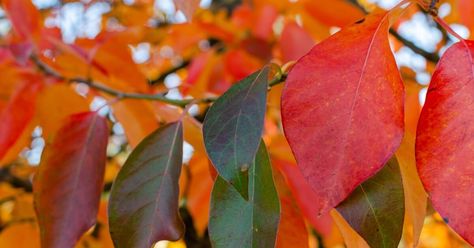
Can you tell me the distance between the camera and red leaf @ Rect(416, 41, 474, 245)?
45 cm

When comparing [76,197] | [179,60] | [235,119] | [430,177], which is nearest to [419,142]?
[430,177]

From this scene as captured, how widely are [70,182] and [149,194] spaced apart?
0.44ft

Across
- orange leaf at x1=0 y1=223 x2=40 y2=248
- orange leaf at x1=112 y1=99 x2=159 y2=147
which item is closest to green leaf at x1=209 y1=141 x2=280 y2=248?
orange leaf at x1=112 y1=99 x2=159 y2=147

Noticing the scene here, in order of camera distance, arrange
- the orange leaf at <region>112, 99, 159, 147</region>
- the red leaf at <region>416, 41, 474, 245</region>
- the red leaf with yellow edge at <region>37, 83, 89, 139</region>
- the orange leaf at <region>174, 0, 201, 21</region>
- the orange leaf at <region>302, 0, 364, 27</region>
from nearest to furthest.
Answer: the red leaf at <region>416, 41, 474, 245</region>, the orange leaf at <region>174, 0, 201, 21</region>, the orange leaf at <region>112, 99, 159, 147</region>, the red leaf with yellow edge at <region>37, 83, 89, 139</region>, the orange leaf at <region>302, 0, 364, 27</region>

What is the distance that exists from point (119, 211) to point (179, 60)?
226 centimetres

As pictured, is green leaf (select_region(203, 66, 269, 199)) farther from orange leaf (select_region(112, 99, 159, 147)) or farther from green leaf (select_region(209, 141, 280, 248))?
orange leaf (select_region(112, 99, 159, 147))

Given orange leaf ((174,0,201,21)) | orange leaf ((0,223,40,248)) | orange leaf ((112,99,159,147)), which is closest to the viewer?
orange leaf ((174,0,201,21))

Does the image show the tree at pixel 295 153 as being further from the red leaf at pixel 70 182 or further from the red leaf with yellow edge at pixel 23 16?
the red leaf with yellow edge at pixel 23 16

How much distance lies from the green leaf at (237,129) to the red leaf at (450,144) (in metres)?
0.13

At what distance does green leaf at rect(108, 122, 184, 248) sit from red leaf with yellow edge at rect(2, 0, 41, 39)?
1.98 feet

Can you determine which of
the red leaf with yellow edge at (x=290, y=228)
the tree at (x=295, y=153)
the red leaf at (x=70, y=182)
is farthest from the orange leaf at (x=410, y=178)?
the red leaf at (x=70, y=182)

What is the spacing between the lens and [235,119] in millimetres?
544

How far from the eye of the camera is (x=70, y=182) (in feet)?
2.41

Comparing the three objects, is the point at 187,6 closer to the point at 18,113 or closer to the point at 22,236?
the point at 18,113
